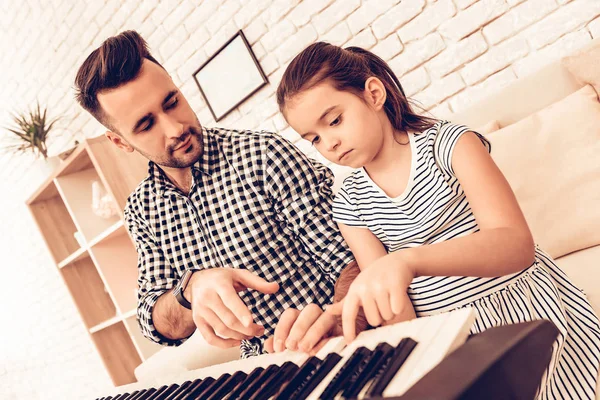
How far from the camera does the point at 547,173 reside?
146cm

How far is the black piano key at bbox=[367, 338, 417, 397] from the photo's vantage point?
43 cm

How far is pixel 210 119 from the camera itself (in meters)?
2.73

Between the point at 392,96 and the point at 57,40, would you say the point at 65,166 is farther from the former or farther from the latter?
the point at 392,96

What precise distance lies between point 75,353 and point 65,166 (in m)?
2.11

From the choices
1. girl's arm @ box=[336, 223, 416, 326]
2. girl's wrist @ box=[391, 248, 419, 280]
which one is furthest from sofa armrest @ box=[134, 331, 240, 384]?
→ girl's wrist @ box=[391, 248, 419, 280]

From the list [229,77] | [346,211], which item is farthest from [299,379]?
[229,77]

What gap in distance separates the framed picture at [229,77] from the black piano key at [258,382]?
193 centimetres

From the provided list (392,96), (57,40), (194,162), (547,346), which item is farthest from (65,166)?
(547,346)

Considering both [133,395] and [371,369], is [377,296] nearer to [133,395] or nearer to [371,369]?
[371,369]

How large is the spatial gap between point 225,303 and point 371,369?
34 cm

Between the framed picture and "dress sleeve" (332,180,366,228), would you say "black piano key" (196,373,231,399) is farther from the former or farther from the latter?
the framed picture

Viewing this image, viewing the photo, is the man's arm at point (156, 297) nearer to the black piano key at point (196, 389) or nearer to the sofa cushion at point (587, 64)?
the black piano key at point (196, 389)

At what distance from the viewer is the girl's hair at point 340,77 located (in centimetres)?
106

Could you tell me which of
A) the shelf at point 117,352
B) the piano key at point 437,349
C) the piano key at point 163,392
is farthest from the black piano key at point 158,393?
the shelf at point 117,352
